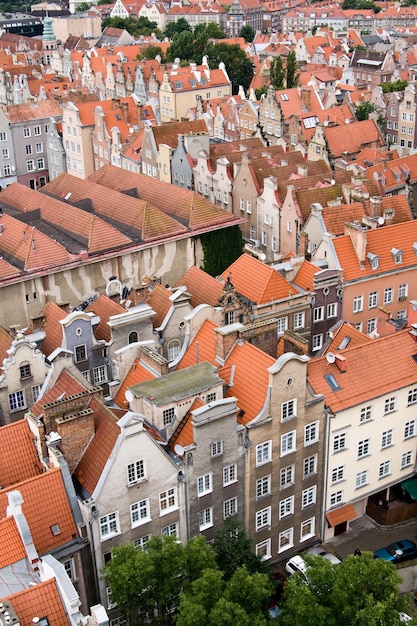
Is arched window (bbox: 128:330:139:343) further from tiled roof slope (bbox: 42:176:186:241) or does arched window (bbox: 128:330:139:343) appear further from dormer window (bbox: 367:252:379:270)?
dormer window (bbox: 367:252:379:270)

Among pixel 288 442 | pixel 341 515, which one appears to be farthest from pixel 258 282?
pixel 341 515

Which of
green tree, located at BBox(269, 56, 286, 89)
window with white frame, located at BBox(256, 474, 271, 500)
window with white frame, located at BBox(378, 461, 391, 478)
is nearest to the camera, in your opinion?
window with white frame, located at BBox(256, 474, 271, 500)

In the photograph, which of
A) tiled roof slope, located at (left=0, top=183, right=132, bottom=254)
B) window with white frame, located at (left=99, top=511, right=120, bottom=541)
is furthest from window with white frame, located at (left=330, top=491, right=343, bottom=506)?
tiled roof slope, located at (left=0, top=183, right=132, bottom=254)

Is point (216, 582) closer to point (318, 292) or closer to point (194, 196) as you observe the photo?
point (318, 292)

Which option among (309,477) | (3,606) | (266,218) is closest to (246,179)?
(266,218)

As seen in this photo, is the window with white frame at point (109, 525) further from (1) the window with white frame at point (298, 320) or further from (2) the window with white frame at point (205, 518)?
(1) the window with white frame at point (298, 320)
